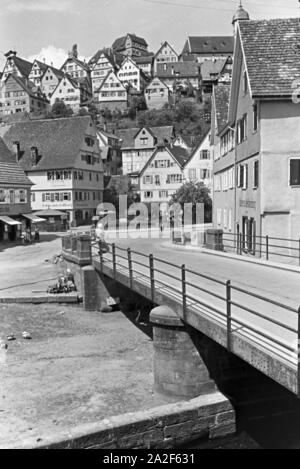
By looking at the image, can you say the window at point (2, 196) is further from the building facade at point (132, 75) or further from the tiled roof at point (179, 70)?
the tiled roof at point (179, 70)

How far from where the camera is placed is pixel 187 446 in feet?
34.9

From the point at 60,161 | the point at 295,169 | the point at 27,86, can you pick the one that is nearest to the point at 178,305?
the point at 295,169

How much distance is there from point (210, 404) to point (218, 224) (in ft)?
94.5

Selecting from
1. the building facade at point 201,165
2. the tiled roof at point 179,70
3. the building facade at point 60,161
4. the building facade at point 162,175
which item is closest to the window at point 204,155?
the building facade at point 201,165

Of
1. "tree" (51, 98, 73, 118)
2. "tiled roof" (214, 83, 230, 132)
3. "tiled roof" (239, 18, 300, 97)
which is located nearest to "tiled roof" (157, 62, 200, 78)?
"tree" (51, 98, 73, 118)

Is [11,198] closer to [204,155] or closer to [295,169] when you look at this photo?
[204,155]

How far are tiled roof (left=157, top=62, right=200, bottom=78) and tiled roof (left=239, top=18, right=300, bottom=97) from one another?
12210 centimetres

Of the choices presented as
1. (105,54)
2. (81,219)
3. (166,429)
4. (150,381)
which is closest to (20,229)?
(81,219)

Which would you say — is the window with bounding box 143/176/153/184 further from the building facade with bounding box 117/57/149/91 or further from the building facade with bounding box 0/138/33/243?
the building facade with bounding box 117/57/149/91

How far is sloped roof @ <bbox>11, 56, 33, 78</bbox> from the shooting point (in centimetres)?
14950

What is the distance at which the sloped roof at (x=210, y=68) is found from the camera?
140000 millimetres

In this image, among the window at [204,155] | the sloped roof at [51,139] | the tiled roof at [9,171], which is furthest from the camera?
the window at [204,155]

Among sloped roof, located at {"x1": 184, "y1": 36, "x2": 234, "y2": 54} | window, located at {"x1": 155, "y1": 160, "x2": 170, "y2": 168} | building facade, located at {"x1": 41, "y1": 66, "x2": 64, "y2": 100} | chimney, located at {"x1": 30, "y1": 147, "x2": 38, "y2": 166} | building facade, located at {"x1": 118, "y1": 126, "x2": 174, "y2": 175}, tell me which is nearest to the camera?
chimney, located at {"x1": 30, "y1": 147, "x2": 38, "y2": 166}

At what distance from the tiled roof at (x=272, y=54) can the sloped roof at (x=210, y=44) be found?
143892 mm
